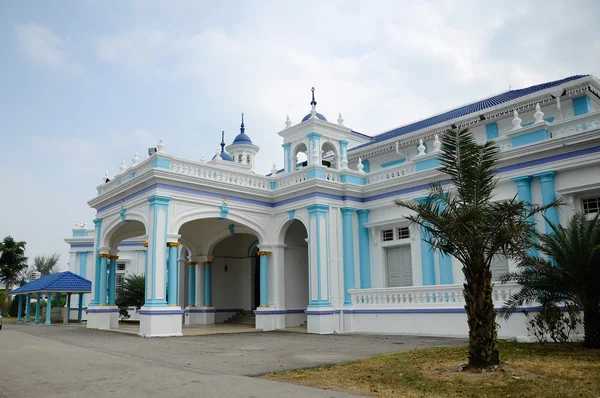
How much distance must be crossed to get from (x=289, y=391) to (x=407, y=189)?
12498mm

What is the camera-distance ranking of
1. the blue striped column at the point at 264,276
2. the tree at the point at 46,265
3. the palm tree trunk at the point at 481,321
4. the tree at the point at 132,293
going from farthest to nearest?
1. the tree at the point at 46,265
2. the tree at the point at 132,293
3. the blue striped column at the point at 264,276
4. the palm tree trunk at the point at 481,321

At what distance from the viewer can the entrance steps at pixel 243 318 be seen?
77.4 feet

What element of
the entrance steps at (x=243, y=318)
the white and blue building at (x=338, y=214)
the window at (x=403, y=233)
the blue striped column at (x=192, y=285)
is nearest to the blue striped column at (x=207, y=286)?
the white and blue building at (x=338, y=214)

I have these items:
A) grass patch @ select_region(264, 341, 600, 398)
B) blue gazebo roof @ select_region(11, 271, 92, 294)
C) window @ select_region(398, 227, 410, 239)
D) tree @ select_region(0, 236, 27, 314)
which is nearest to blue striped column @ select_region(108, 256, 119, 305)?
blue gazebo roof @ select_region(11, 271, 92, 294)

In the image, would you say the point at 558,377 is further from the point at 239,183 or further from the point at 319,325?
the point at 239,183

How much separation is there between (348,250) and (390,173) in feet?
10.4

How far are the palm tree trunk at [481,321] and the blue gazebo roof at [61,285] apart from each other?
22753mm

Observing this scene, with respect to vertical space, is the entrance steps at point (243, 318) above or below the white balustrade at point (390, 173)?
below

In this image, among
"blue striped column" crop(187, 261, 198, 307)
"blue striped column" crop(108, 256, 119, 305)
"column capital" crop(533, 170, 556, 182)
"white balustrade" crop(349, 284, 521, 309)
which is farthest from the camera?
"blue striped column" crop(187, 261, 198, 307)

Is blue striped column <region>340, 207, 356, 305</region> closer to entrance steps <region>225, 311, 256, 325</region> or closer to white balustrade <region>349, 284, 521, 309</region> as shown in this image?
white balustrade <region>349, 284, 521, 309</region>

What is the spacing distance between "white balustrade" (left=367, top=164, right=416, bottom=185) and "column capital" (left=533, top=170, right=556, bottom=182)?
4.36 metres

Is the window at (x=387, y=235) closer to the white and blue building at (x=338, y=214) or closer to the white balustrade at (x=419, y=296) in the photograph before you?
the white and blue building at (x=338, y=214)

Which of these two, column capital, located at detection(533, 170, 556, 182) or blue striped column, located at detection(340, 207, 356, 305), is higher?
column capital, located at detection(533, 170, 556, 182)

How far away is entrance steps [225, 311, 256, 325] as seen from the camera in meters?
23.6
